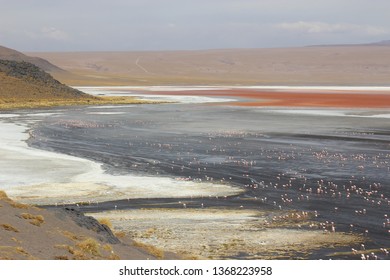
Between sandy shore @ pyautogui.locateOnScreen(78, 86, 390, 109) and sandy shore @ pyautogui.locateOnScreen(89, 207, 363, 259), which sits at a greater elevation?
sandy shore @ pyautogui.locateOnScreen(78, 86, 390, 109)

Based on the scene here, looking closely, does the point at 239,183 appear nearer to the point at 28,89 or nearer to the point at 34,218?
the point at 34,218

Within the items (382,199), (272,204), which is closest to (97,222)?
(272,204)

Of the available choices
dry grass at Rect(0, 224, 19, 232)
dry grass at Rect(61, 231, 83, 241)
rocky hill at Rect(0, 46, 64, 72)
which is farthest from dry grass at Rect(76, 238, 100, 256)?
rocky hill at Rect(0, 46, 64, 72)

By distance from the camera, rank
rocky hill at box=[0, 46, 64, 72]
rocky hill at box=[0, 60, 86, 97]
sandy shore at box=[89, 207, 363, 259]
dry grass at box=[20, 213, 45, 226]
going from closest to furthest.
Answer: dry grass at box=[20, 213, 45, 226] → sandy shore at box=[89, 207, 363, 259] → rocky hill at box=[0, 60, 86, 97] → rocky hill at box=[0, 46, 64, 72]

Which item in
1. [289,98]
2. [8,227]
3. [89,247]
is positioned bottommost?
[89,247]

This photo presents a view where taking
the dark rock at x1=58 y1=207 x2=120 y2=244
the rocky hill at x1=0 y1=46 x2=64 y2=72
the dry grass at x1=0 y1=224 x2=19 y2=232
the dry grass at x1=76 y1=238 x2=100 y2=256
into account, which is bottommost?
the dark rock at x1=58 y1=207 x2=120 y2=244

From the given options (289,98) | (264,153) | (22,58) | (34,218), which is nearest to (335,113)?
(289,98)

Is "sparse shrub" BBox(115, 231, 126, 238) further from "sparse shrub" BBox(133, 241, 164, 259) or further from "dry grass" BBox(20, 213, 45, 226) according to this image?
"dry grass" BBox(20, 213, 45, 226)
